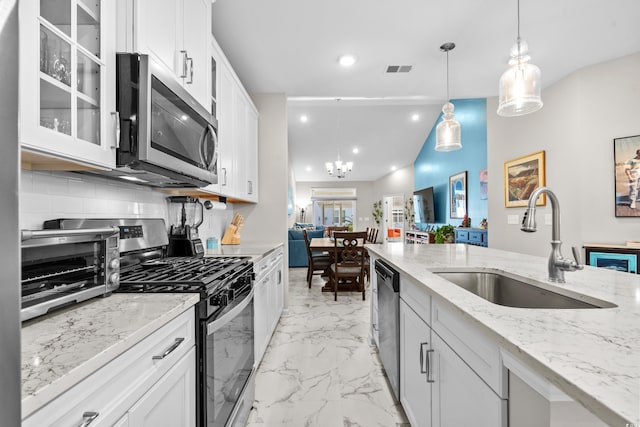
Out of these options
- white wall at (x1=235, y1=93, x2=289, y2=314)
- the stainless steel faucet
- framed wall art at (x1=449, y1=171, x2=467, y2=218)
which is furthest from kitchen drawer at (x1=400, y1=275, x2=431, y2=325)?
framed wall art at (x1=449, y1=171, x2=467, y2=218)

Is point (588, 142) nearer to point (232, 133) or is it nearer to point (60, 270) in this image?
point (232, 133)

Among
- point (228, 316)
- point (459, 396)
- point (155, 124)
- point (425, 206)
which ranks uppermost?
point (155, 124)

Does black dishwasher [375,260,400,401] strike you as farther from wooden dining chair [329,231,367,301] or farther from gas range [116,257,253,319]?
wooden dining chair [329,231,367,301]

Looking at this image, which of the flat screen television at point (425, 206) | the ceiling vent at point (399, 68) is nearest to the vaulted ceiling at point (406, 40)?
the ceiling vent at point (399, 68)

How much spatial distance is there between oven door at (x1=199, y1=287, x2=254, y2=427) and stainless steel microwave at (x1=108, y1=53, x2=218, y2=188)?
660 millimetres

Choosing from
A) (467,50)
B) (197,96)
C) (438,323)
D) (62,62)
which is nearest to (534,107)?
(467,50)

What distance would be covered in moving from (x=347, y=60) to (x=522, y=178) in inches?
98.9

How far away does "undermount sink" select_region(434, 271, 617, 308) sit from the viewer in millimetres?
1119

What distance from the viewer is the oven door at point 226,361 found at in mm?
1169

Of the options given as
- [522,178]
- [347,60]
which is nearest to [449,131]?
[347,60]

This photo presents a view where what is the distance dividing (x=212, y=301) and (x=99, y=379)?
56 cm

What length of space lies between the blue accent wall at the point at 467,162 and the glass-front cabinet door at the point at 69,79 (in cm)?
543

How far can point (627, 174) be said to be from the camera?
283 centimetres

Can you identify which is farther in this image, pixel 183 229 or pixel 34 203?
pixel 183 229
